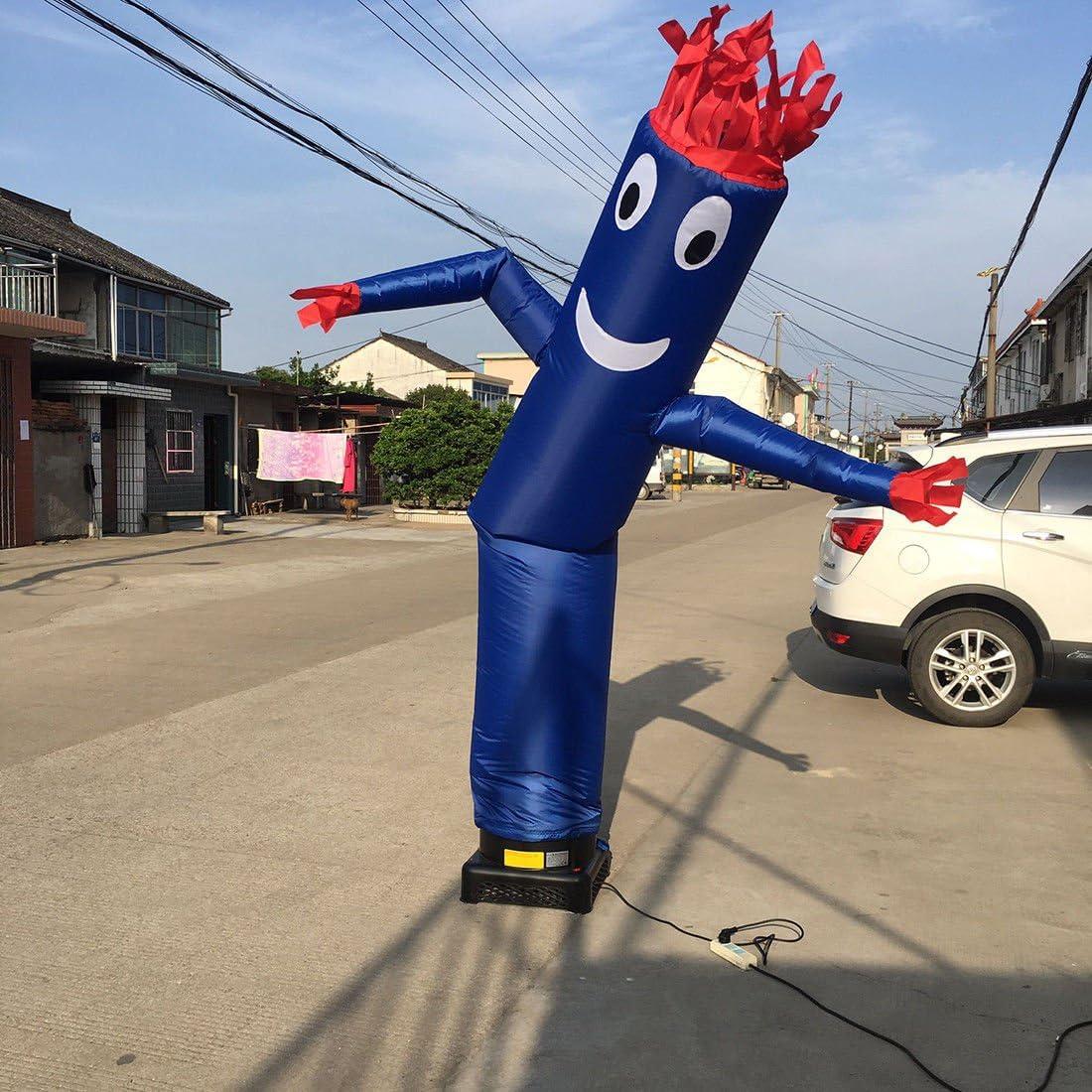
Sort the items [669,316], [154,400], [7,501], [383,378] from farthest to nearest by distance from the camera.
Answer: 1. [383,378]
2. [154,400]
3. [7,501]
4. [669,316]

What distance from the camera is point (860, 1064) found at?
3168 mm

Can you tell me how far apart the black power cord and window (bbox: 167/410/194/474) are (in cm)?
2133

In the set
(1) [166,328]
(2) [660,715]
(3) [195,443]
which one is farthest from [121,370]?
(2) [660,715]

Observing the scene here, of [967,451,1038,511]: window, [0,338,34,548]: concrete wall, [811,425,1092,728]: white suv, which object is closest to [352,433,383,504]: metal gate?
[0,338,34,548]: concrete wall

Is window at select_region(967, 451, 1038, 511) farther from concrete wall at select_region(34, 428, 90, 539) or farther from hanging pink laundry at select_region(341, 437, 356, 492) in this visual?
hanging pink laundry at select_region(341, 437, 356, 492)

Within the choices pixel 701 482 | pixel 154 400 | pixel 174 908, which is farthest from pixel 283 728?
pixel 701 482

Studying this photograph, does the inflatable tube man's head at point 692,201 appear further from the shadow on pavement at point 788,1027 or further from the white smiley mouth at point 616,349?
the shadow on pavement at point 788,1027

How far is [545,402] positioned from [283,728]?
11.9 feet

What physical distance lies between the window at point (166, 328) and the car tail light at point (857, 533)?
19739 mm

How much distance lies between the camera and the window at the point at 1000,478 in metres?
7.12

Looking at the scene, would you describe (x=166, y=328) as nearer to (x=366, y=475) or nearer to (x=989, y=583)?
(x=366, y=475)

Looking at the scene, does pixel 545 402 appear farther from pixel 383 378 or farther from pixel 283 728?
pixel 383 378

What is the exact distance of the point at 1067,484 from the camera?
7062 millimetres

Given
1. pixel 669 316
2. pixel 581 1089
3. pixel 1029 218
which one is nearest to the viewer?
pixel 581 1089
